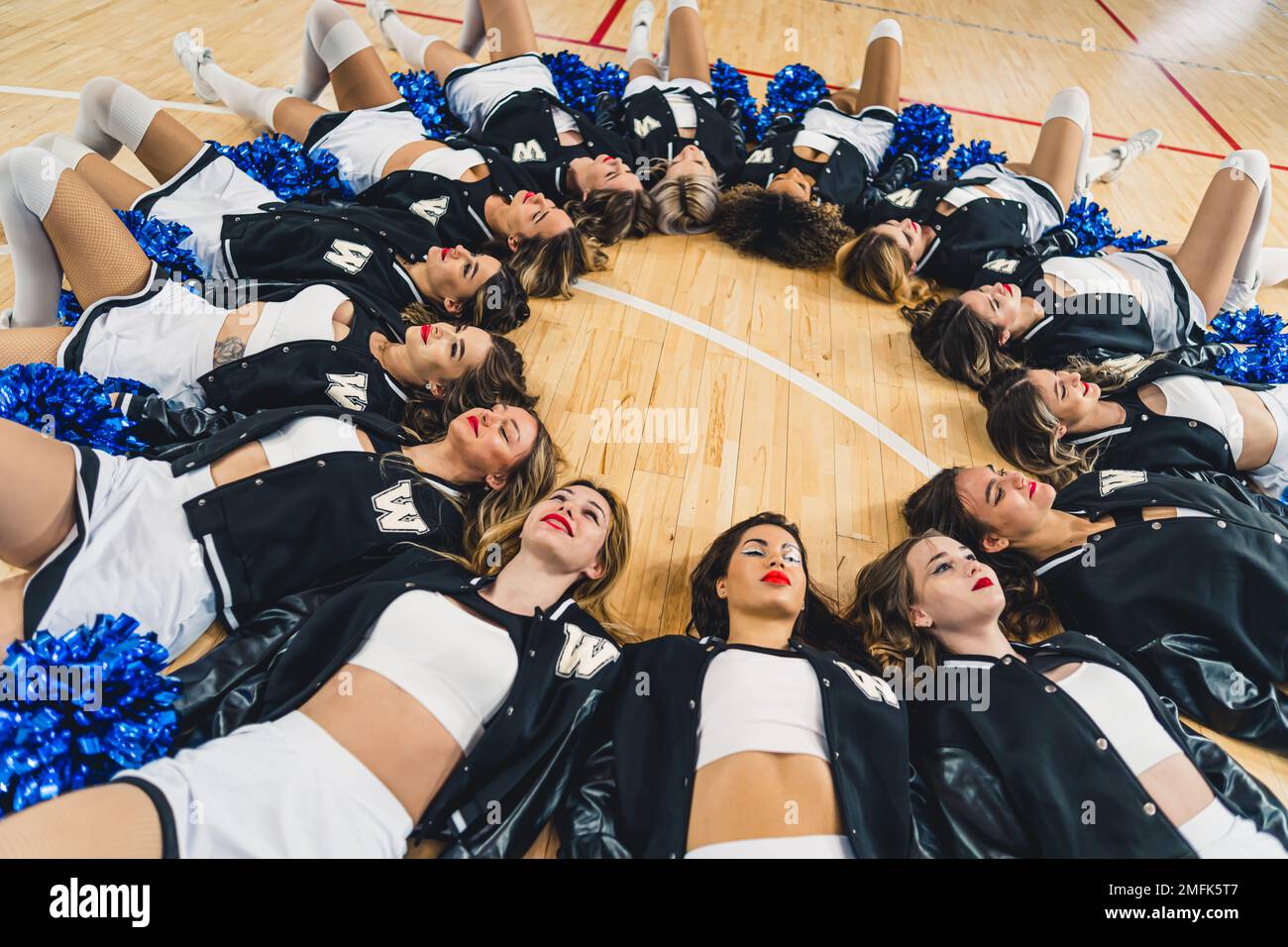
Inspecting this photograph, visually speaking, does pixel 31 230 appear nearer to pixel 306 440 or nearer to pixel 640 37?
pixel 306 440

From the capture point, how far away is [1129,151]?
4.80 meters

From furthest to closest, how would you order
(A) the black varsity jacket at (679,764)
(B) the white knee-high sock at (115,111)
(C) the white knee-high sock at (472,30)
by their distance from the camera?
(C) the white knee-high sock at (472,30)
(B) the white knee-high sock at (115,111)
(A) the black varsity jacket at (679,764)

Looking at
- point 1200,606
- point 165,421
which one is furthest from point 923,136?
point 165,421

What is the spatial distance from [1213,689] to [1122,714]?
489mm

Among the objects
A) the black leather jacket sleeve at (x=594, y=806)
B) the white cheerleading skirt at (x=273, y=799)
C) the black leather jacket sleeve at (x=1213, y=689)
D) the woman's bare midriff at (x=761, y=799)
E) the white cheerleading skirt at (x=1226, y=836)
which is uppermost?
the white cheerleading skirt at (x=273, y=799)

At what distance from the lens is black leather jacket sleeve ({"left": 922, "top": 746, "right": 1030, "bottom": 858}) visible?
1823mm

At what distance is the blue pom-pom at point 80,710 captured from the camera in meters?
1.59

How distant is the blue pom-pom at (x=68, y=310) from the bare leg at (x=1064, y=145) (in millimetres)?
4191

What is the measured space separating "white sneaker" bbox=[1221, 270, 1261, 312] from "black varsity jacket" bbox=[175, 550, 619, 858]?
338 cm

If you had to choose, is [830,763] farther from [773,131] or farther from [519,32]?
[519,32]

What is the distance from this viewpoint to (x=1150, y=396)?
2.92 m

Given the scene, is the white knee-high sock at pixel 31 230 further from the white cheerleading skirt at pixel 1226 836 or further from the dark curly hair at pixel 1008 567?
the white cheerleading skirt at pixel 1226 836

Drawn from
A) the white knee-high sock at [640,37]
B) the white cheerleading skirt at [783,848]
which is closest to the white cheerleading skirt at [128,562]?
the white cheerleading skirt at [783,848]
